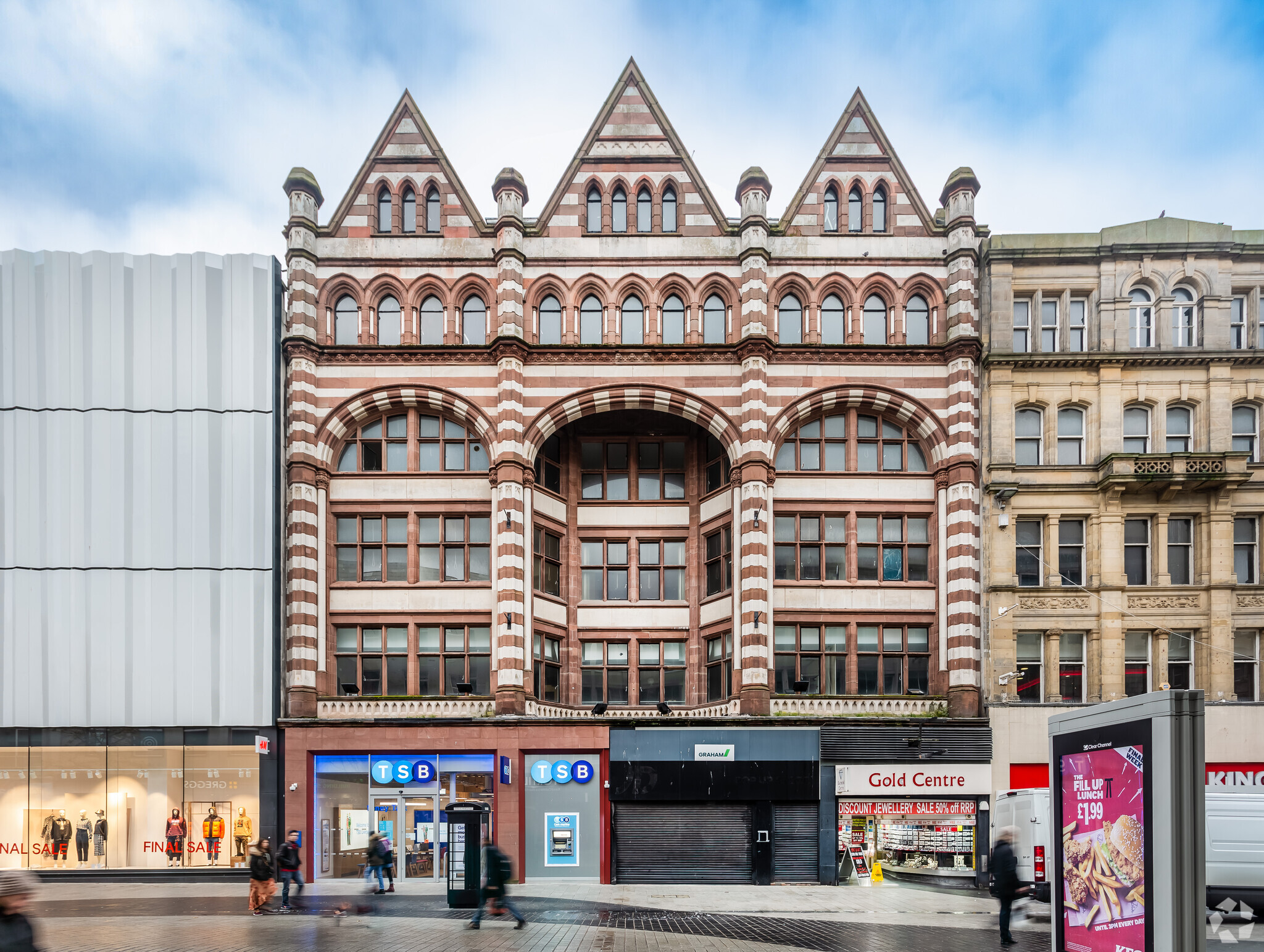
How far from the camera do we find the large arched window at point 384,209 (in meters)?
30.6

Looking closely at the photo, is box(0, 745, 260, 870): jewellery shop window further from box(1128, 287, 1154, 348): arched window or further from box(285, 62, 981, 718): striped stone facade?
box(1128, 287, 1154, 348): arched window

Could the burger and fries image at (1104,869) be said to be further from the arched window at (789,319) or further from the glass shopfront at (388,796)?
the arched window at (789,319)

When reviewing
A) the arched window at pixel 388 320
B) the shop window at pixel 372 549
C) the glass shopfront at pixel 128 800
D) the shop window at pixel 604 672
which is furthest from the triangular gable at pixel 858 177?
the glass shopfront at pixel 128 800

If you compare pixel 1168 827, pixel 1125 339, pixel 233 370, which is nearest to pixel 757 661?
pixel 1125 339

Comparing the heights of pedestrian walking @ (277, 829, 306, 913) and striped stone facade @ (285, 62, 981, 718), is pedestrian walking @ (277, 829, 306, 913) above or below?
below

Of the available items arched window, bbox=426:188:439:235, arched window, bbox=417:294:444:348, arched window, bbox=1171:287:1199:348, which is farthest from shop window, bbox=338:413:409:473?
arched window, bbox=1171:287:1199:348

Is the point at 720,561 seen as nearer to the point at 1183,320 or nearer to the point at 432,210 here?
the point at 432,210

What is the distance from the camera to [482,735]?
91.1 feet

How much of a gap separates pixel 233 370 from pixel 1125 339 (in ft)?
88.3

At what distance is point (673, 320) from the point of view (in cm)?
3044

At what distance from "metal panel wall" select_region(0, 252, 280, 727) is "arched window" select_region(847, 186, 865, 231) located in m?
17.8

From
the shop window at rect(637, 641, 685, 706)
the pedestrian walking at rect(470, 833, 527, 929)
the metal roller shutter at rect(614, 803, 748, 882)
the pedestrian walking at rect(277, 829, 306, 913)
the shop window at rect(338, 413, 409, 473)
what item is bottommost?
the metal roller shutter at rect(614, 803, 748, 882)

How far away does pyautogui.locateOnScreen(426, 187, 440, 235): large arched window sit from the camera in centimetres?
3058

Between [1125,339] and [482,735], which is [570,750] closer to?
[482,735]
